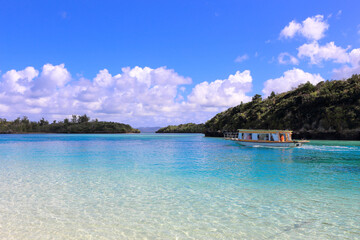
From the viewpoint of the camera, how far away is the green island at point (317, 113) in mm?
68938

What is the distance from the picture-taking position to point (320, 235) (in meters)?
7.45

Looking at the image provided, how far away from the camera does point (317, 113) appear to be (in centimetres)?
7644

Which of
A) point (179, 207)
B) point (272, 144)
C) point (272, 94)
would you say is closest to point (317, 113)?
point (272, 144)

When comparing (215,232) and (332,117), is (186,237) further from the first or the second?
(332,117)

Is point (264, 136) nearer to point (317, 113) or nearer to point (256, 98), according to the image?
point (317, 113)

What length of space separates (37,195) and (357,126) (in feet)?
252

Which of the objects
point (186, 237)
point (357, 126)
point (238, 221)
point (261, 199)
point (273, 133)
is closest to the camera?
point (186, 237)

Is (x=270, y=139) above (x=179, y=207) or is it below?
above

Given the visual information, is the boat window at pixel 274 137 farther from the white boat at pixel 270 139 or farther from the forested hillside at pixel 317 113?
the forested hillside at pixel 317 113

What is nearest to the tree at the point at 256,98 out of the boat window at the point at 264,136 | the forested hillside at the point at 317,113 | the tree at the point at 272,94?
the tree at the point at 272,94

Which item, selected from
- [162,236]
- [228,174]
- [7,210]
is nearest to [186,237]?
[162,236]

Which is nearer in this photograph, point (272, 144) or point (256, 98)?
point (272, 144)

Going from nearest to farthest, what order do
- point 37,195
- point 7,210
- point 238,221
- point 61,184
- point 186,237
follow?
point 186,237
point 238,221
point 7,210
point 37,195
point 61,184

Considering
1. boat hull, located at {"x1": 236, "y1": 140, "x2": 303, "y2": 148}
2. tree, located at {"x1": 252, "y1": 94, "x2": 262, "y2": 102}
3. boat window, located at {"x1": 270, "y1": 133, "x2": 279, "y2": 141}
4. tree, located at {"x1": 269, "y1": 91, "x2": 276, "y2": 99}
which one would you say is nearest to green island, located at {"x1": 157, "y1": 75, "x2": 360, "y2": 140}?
tree, located at {"x1": 269, "y1": 91, "x2": 276, "y2": 99}
